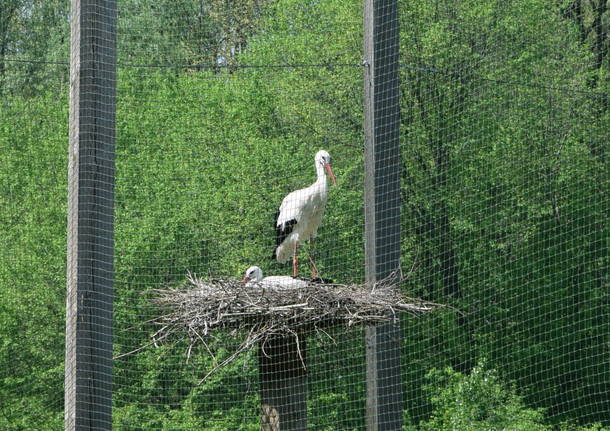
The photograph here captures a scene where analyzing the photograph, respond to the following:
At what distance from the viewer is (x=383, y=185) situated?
3393mm

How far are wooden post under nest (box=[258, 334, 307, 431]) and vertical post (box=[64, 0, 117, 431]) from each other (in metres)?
0.95

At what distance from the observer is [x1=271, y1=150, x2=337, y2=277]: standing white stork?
18.2ft

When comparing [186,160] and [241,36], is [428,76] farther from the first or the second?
[186,160]

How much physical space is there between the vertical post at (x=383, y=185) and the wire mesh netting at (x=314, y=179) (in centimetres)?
367

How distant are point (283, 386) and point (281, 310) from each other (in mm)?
318

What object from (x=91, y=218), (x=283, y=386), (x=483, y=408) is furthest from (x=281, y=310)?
(x=483, y=408)

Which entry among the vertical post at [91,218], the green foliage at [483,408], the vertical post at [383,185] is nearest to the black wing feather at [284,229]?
the vertical post at [383,185]

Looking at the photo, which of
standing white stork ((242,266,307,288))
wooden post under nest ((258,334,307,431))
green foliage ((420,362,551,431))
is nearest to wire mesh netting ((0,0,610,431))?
green foliage ((420,362,551,431))

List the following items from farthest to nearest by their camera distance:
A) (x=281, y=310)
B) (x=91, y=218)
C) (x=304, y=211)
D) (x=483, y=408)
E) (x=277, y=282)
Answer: (x=483, y=408), (x=304, y=211), (x=277, y=282), (x=281, y=310), (x=91, y=218)

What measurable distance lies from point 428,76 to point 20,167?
14.8 ft

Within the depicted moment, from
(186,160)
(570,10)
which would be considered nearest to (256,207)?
(186,160)

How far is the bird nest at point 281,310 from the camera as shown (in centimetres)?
370

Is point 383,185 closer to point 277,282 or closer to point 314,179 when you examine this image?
point 277,282

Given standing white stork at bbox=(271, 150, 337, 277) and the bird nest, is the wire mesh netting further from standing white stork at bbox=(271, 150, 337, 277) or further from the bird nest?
the bird nest
